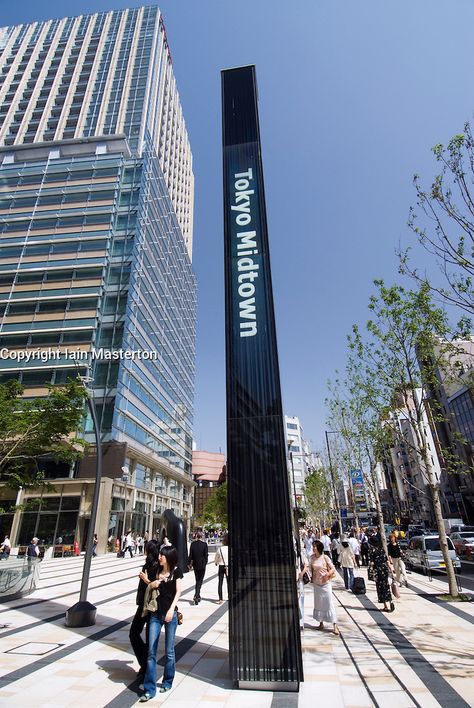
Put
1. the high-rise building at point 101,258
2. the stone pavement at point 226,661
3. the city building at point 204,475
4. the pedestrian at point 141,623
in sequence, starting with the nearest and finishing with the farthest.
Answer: the stone pavement at point 226,661 → the pedestrian at point 141,623 → the high-rise building at point 101,258 → the city building at point 204,475

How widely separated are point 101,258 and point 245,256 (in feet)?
107

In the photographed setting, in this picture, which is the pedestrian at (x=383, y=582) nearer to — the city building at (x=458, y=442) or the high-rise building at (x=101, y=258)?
the high-rise building at (x=101, y=258)

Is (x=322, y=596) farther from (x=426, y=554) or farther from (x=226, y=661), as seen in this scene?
(x=426, y=554)

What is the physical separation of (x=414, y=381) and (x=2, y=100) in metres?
67.1

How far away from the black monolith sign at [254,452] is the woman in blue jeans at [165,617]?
29.3 inches

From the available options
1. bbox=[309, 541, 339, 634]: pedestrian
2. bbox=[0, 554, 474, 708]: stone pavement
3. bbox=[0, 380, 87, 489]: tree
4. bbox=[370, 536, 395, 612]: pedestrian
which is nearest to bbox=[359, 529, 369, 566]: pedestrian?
bbox=[0, 554, 474, 708]: stone pavement

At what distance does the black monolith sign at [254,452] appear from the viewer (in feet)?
16.0

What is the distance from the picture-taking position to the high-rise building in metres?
32.2

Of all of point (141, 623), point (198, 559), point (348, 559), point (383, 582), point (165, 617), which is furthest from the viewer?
point (348, 559)

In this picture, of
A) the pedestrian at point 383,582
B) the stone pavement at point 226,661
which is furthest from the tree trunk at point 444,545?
the pedestrian at point 383,582

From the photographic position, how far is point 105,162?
41500mm

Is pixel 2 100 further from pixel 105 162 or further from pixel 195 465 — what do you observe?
pixel 195 465

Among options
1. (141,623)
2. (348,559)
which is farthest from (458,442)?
(141,623)

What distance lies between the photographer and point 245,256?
21.9ft
